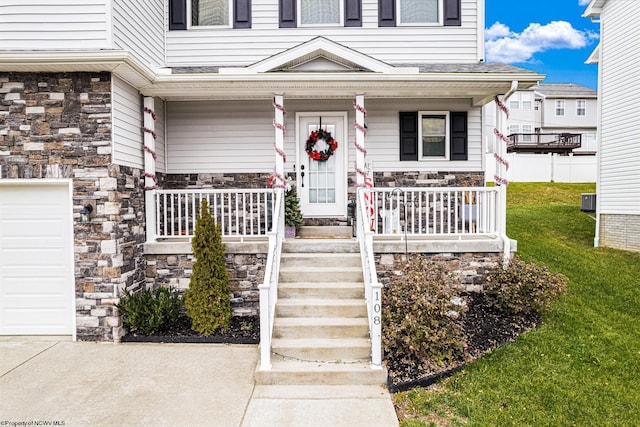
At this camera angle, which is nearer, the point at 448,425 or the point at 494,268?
the point at 448,425

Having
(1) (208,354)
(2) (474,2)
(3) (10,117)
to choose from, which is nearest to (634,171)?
(2) (474,2)

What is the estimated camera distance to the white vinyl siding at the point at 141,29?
6.61 meters

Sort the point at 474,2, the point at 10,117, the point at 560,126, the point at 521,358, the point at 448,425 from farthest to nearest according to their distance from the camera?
the point at 560,126, the point at 474,2, the point at 10,117, the point at 521,358, the point at 448,425

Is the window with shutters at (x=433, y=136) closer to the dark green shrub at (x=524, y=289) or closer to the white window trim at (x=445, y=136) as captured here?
the white window trim at (x=445, y=136)

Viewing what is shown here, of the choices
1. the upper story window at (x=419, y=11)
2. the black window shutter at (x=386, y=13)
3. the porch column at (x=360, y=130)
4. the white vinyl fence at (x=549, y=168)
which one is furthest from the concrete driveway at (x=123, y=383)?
the white vinyl fence at (x=549, y=168)

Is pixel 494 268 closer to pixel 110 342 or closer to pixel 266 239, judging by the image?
pixel 266 239

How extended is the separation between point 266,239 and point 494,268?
12.1ft

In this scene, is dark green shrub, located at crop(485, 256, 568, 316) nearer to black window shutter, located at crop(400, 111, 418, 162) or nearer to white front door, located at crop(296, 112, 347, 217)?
black window shutter, located at crop(400, 111, 418, 162)

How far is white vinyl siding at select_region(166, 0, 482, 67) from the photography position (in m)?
8.91

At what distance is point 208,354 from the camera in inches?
228

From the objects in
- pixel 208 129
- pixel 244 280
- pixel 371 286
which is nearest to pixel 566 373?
pixel 371 286

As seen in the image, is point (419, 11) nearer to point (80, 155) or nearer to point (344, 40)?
point (344, 40)

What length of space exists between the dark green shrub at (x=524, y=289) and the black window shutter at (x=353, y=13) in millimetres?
5521

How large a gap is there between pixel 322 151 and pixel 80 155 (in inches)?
171
